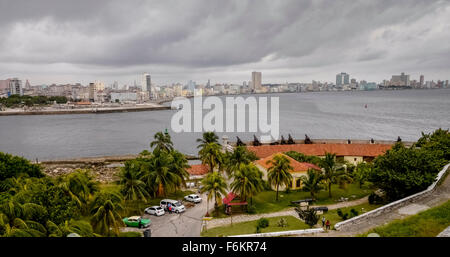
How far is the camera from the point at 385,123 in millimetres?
96125

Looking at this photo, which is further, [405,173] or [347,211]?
[347,211]

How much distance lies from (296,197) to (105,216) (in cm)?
1639

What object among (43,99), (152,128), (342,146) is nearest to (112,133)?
(152,128)

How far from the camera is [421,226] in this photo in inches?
480

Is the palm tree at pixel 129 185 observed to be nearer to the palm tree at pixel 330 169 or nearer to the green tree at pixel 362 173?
the palm tree at pixel 330 169

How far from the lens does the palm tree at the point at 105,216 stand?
16.6m

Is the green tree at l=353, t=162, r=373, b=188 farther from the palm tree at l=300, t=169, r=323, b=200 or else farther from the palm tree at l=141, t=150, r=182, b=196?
the palm tree at l=141, t=150, r=182, b=196

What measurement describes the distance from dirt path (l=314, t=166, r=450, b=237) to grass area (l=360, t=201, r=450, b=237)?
5.56 ft

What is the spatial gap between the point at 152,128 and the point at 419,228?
303 ft

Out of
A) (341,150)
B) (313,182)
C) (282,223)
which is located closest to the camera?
(282,223)

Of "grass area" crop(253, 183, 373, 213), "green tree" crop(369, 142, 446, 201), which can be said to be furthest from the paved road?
"green tree" crop(369, 142, 446, 201)

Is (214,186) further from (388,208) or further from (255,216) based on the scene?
(388,208)

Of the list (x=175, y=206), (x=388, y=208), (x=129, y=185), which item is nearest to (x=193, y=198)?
(x=175, y=206)
